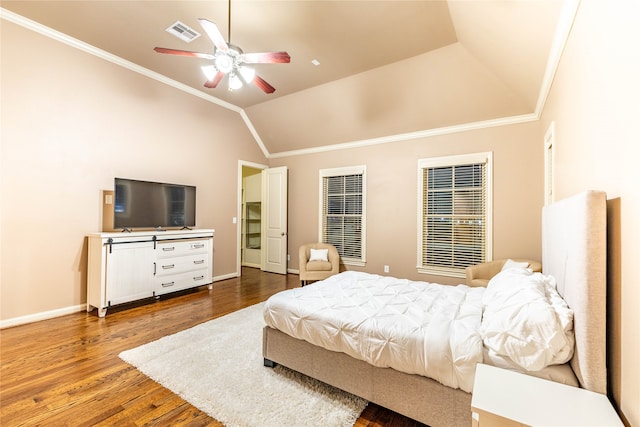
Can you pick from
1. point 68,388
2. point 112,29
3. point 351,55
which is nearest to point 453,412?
point 68,388

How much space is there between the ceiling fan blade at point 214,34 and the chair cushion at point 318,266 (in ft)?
11.7

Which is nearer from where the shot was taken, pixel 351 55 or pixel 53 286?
pixel 53 286

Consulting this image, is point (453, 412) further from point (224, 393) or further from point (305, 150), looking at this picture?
point (305, 150)

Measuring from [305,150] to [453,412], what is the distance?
17.4 ft

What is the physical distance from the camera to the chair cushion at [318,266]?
498cm

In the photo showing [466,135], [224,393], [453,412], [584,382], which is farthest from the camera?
[466,135]

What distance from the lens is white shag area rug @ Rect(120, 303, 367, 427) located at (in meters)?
1.78

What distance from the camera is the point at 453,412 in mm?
1544

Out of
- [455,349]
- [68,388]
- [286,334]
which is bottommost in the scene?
[68,388]

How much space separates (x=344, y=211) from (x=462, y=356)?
419 centimetres

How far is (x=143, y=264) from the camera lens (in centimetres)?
386

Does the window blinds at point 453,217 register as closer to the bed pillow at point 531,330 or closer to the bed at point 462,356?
the bed at point 462,356

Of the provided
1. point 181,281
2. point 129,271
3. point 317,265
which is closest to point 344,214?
point 317,265

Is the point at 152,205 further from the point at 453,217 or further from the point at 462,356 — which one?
the point at 453,217
